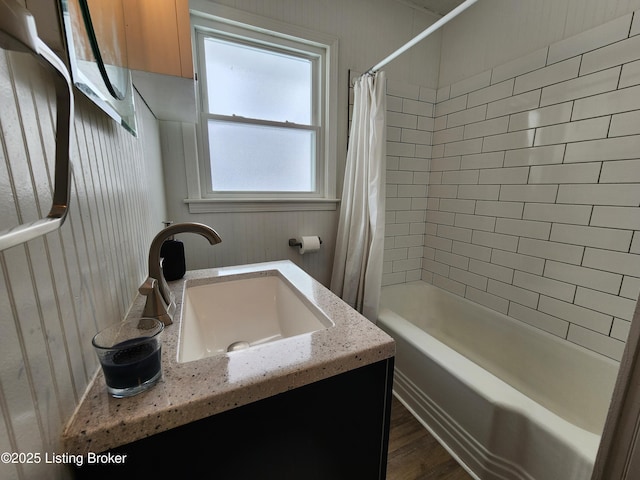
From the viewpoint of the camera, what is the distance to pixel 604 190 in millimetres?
1205

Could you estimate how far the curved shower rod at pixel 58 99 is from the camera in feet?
0.54

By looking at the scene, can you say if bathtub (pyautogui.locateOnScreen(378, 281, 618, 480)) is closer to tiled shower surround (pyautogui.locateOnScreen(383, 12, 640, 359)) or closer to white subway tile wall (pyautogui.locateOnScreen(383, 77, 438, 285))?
tiled shower surround (pyautogui.locateOnScreen(383, 12, 640, 359))

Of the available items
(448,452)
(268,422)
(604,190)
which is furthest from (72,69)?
(604,190)

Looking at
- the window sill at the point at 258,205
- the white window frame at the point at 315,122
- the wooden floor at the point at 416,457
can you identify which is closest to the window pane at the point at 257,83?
the white window frame at the point at 315,122

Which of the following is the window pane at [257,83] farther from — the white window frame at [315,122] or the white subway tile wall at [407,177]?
the white subway tile wall at [407,177]

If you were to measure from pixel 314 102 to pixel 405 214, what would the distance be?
1.06 metres

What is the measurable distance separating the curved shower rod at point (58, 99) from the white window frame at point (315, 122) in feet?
4.19

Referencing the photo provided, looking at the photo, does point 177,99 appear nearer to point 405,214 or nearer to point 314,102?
point 314,102

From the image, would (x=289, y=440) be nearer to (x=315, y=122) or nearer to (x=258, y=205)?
(x=258, y=205)

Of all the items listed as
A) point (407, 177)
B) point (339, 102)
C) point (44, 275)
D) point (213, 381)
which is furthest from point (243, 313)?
point (407, 177)

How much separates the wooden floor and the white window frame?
4.33 feet

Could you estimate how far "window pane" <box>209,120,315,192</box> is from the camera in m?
1.54

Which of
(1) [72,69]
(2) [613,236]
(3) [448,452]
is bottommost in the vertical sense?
(3) [448,452]

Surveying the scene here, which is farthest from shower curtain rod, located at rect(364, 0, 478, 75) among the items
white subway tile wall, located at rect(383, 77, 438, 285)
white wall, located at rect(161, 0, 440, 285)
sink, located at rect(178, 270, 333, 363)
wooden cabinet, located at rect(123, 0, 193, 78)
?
sink, located at rect(178, 270, 333, 363)
